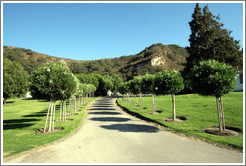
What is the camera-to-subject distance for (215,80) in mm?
10375

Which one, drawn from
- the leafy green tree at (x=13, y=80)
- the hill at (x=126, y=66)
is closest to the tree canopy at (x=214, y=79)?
the leafy green tree at (x=13, y=80)

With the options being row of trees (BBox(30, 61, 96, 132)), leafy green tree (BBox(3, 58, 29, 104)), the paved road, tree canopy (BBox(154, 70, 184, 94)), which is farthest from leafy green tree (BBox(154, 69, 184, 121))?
leafy green tree (BBox(3, 58, 29, 104))

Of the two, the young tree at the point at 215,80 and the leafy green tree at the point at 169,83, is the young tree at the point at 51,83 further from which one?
the young tree at the point at 215,80

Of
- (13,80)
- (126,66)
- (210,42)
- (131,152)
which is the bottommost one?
(131,152)

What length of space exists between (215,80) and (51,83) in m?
11.0

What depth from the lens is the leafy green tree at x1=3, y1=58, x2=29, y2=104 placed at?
4103 centimetres

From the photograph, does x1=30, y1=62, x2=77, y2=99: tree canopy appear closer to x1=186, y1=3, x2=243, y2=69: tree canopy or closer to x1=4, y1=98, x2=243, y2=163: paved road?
x1=4, y1=98, x2=243, y2=163: paved road

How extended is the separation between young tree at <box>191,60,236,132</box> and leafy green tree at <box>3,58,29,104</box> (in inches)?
1700

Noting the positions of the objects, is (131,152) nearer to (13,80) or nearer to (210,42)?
(210,42)

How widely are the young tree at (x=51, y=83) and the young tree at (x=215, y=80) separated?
368 inches

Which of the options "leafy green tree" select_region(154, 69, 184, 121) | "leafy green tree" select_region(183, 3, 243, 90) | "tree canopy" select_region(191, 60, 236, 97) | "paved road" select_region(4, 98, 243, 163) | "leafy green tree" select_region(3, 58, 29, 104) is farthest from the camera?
"leafy green tree" select_region(3, 58, 29, 104)

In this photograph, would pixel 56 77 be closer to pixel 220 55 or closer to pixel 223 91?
pixel 223 91

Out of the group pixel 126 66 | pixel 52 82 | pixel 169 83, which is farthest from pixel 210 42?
pixel 126 66

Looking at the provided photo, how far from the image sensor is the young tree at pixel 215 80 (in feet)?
34.0
